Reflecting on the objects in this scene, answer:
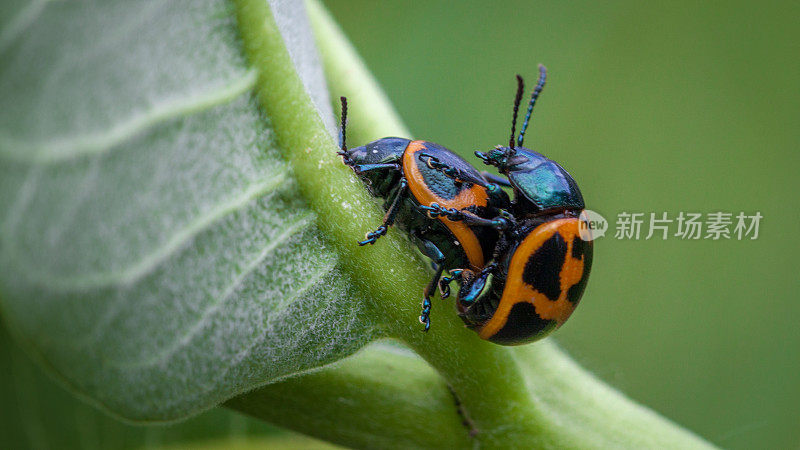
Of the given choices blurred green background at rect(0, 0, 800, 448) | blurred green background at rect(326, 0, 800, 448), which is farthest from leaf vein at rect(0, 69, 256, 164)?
blurred green background at rect(326, 0, 800, 448)

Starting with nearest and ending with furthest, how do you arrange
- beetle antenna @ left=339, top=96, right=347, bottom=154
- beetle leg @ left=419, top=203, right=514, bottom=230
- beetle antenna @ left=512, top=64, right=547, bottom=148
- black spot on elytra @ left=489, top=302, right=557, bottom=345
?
black spot on elytra @ left=489, top=302, right=557, bottom=345 < beetle antenna @ left=339, top=96, right=347, bottom=154 < beetle leg @ left=419, top=203, right=514, bottom=230 < beetle antenna @ left=512, top=64, right=547, bottom=148

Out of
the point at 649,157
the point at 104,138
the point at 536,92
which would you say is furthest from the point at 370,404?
the point at 649,157

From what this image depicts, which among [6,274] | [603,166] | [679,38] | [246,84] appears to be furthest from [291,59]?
[679,38]

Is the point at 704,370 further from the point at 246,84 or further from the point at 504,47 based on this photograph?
the point at 246,84

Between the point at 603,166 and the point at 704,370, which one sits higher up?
the point at 603,166

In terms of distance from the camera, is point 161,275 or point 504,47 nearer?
point 161,275

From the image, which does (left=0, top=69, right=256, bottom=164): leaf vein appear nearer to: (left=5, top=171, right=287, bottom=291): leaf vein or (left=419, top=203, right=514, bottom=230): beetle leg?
(left=5, top=171, right=287, bottom=291): leaf vein
